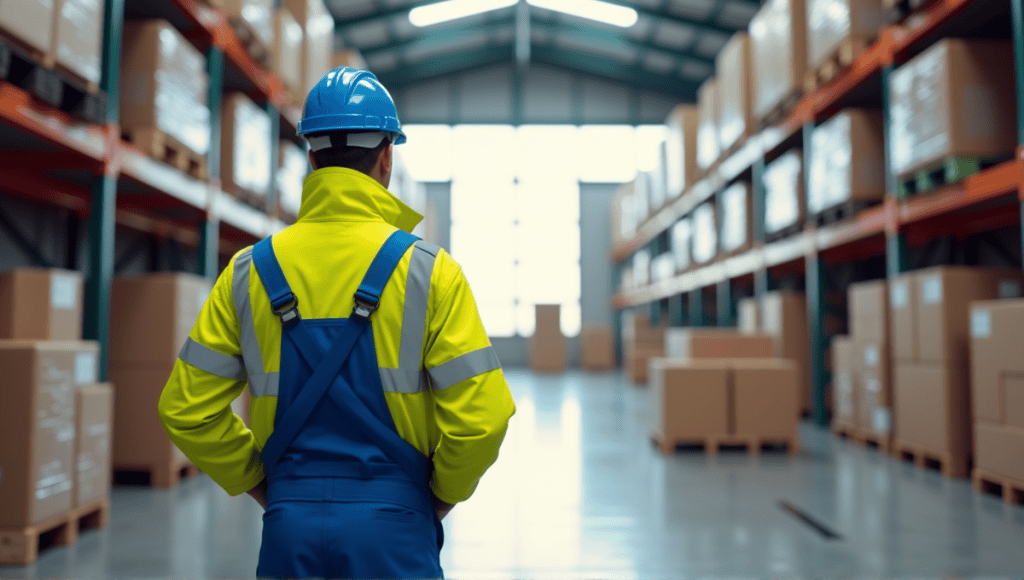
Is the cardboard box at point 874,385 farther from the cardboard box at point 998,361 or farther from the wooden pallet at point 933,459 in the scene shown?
the cardboard box at point 998,361

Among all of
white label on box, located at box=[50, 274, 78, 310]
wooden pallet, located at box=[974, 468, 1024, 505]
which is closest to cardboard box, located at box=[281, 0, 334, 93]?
white label on box, located at box=[50, 274, 78, 310]

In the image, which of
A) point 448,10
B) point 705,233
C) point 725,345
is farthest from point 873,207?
point 448,10

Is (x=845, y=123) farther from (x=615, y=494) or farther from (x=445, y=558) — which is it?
(x=445, y=558)

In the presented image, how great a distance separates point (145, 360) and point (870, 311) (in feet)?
20.2

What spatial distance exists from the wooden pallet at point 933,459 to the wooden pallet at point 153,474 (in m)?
5.36

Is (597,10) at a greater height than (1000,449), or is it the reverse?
(597,10)

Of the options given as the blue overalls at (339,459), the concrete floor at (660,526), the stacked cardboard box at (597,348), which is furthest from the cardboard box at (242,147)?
the stacked cardboard box at (597,348)

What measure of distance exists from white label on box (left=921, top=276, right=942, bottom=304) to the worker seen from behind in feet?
16.2

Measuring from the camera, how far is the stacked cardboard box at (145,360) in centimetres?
478

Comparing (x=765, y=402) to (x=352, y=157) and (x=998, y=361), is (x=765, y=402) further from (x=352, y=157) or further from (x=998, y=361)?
(x=352, y=157)

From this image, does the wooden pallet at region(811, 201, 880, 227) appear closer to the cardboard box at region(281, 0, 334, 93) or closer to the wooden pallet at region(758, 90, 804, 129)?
the wooden pallet at region(758, 90, 804, 129)

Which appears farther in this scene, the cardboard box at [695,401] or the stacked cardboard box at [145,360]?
the cardboard box at [695,401]

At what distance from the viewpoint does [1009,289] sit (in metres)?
5.00

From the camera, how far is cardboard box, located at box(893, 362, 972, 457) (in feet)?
16.2
